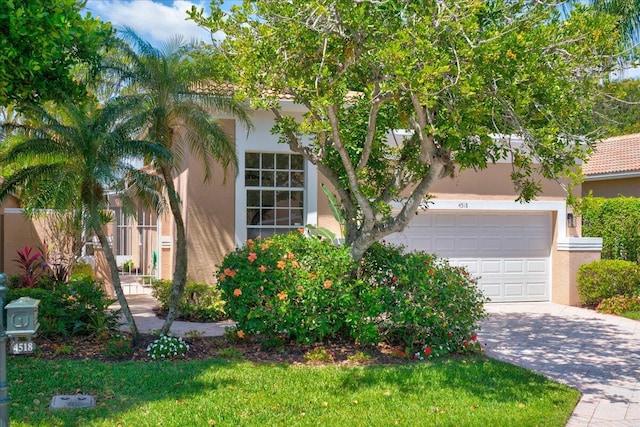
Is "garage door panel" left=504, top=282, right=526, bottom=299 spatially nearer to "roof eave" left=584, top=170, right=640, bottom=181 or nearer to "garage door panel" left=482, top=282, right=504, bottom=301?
"garage door panel" left=482, top=282, right=504, bottom=301

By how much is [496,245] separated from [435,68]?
9510mm

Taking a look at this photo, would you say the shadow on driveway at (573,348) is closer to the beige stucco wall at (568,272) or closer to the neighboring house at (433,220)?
the beige stucco wall at (568,272)

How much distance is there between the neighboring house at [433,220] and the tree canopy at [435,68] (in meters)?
4.31

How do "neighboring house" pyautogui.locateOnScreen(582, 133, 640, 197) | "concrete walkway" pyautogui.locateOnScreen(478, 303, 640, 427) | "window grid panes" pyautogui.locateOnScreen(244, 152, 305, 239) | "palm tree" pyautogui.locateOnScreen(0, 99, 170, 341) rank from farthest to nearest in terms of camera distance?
"neighboring house" pyautogui.locateOnScreen(582, 133, 640, 197), "window grid panes" pyautogui.locateOnScreen(244, 152, 305, 239), "palm tree" pyautogui.locateOnScreen(0, 99, 170, 341), "concrete walkway" pyautogui.locateOnScreen(478, 303, 640, 427)

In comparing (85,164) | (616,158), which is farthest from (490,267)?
(616,158)

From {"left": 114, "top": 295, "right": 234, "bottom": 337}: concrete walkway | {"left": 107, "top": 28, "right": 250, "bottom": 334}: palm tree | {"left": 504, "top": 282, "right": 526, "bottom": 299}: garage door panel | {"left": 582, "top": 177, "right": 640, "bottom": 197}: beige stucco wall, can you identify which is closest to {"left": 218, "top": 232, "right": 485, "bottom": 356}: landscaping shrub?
{"left": 107, "top": 28, "right": 250, "bottom": 334}: palm tree

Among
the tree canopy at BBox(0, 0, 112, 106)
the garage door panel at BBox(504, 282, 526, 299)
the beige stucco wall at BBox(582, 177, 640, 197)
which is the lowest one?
the garage door panel at BBox(504, 282, 526, 299)

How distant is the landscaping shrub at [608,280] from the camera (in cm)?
1522

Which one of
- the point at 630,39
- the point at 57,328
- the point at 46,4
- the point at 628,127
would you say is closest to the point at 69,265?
the point at 57,328

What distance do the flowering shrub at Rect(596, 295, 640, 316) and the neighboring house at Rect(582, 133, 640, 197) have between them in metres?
7.73

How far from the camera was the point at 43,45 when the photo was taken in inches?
316

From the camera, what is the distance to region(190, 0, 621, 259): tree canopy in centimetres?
775

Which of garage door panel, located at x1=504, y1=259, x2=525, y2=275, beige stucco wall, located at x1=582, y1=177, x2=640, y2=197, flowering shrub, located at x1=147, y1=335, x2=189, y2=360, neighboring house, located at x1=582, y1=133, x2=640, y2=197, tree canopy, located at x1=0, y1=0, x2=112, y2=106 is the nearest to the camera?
tree canopy, located at x1=0, y1=0, x2=112, y2=106

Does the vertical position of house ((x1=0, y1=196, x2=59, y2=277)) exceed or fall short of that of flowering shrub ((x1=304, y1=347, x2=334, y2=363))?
it exceeds it
